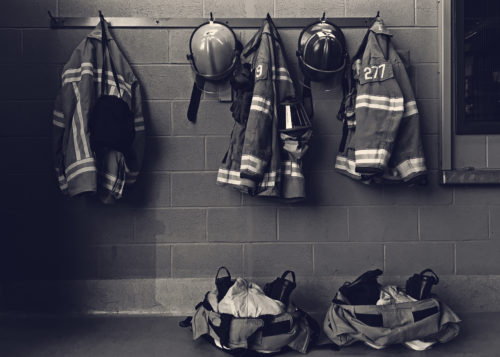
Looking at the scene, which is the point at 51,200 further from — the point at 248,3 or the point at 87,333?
the point at 248,3

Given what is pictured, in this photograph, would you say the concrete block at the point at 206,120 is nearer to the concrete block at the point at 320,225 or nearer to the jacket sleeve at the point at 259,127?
the jacket sleeve at the point at 259,127

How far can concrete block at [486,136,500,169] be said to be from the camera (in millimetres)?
2727

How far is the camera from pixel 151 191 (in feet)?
8.99

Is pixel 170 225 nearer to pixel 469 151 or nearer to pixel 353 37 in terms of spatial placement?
pixel 353 37

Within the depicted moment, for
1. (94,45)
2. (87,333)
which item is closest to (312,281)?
(87,333)

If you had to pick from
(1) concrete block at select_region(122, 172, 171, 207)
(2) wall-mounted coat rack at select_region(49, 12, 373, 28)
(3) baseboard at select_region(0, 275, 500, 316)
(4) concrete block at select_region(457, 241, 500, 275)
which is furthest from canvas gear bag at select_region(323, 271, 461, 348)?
(2) wall-mounted coat rack at select_region(49, 12, 373, 28)

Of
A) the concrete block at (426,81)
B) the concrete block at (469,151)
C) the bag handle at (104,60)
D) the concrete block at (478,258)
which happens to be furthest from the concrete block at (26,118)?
the concrete block at (478,258)

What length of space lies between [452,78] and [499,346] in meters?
1.38

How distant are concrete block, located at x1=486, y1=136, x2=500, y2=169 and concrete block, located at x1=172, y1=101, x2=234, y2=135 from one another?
140 centimetres

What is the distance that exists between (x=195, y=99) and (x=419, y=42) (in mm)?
1254

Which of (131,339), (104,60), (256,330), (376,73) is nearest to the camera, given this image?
(256,330)

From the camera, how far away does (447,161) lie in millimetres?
2699

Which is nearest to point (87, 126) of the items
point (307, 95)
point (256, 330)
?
point (307, 95)

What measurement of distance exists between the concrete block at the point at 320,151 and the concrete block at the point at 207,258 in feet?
1.97
